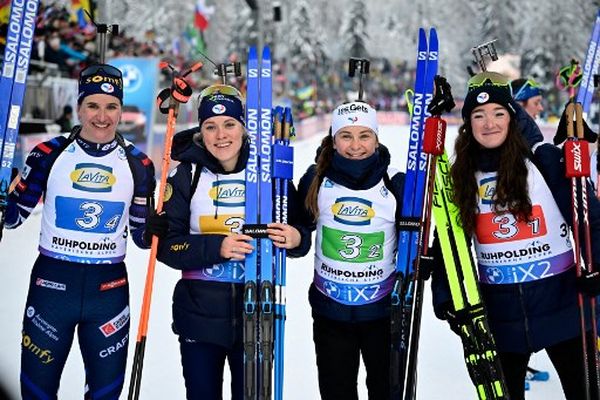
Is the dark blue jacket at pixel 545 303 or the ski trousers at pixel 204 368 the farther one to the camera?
the ski trousers at pixel 204 368

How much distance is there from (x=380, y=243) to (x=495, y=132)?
0.65m

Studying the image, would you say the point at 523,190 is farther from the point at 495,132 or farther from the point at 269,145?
the point at 269,145

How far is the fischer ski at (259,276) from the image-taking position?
8.95 feet

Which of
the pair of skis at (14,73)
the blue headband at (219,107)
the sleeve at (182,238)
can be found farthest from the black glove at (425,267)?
the pair of skis at (14,73)

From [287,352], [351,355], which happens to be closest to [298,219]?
[351,355]

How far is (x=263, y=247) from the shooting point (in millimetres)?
2824

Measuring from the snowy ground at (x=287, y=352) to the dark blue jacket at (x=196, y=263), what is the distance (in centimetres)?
86

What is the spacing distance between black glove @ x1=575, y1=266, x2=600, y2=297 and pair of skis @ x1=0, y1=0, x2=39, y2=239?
8.06 feet

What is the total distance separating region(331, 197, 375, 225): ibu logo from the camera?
2789 mm

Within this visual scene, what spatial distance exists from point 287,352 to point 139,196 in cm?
214

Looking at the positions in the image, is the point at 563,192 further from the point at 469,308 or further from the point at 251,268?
the point at 251,268

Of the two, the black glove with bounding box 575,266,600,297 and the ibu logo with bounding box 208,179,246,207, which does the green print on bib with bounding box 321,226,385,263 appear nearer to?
the ibu logo with bounding box 208,179,246,207

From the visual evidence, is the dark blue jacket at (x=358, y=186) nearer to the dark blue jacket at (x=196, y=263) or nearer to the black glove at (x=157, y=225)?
the dark blue jacket at (x=196, y=263)

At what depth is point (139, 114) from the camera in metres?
12.1
